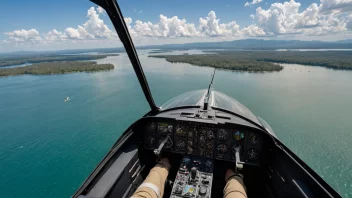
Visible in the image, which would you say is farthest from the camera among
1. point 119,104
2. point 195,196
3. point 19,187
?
point 119,104

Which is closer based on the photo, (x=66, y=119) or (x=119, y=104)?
(x=66, y=119)

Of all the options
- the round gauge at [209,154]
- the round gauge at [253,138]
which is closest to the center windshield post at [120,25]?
the round gauge at [209,154]

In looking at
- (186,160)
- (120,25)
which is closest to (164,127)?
(186,160)

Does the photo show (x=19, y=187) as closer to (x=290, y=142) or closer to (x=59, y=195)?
(x=59, y=195)

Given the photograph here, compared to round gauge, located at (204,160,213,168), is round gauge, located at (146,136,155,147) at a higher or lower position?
higher

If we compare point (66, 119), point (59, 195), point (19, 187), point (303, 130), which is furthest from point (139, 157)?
point (66, 119)

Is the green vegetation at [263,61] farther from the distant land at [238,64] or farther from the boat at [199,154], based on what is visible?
the boat at [199,154]

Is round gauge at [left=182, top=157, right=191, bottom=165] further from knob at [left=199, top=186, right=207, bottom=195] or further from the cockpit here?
knob at [left=199, top=186, right=207, bottom=195]

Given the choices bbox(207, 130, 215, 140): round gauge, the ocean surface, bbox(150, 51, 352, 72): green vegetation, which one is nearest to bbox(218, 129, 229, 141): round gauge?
bbox(207, 130, 215, 140): round gauge
